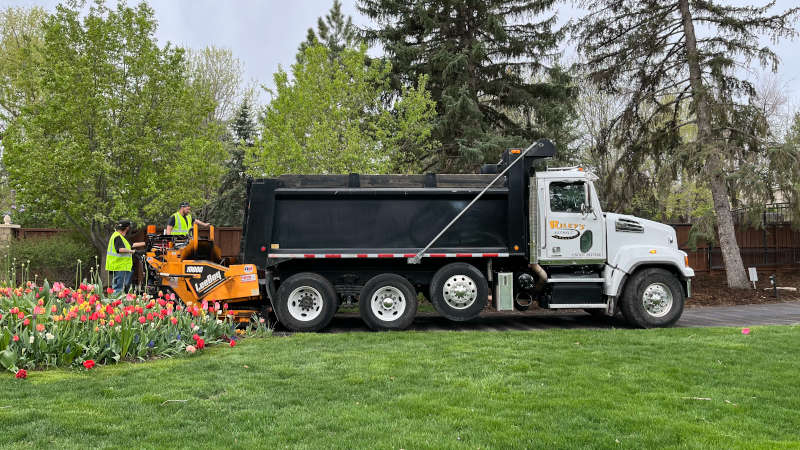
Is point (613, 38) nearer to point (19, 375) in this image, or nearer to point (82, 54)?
point (82, 54)

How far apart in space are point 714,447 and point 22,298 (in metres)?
7.52

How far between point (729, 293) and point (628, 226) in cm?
663

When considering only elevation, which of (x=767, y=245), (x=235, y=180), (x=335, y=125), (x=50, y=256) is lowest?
(x=50, y=256)

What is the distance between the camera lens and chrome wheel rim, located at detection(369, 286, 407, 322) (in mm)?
9375

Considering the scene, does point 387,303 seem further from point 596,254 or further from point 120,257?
point 120,257

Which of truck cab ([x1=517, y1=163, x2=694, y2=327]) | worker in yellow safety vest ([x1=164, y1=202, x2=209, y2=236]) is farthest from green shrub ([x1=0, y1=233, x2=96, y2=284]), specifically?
truck cab ([x1=517, y1=163, x2=694, y2=327])

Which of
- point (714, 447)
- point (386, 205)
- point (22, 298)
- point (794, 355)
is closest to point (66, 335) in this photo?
point (22, 298)

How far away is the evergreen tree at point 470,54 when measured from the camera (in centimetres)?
1590

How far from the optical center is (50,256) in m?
14.2

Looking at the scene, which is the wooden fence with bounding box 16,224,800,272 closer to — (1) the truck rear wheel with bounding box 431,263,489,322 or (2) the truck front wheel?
(2) the truck front wheel

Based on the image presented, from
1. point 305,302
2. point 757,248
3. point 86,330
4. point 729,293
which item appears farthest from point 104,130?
point 757,248

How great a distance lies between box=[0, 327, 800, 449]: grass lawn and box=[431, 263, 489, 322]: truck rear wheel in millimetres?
1760

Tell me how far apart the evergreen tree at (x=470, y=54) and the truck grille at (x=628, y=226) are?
634 centimetres

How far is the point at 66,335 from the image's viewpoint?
632cm
